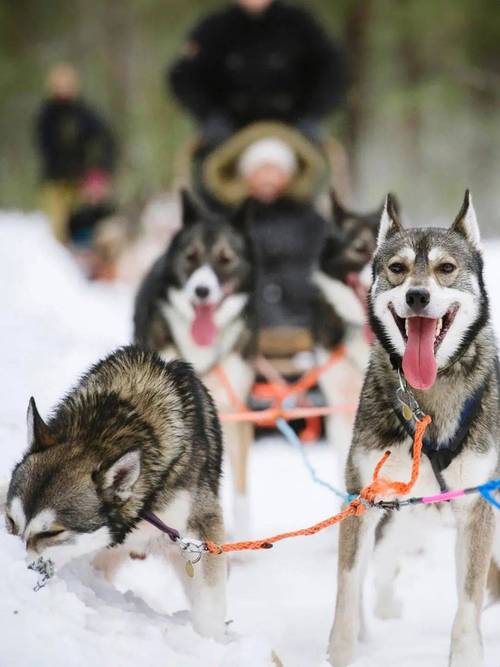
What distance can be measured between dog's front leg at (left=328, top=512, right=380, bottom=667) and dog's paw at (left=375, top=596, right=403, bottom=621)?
0.31 metres

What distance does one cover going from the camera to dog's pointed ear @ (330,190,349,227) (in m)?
3.05

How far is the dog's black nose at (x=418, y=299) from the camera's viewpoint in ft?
5.10

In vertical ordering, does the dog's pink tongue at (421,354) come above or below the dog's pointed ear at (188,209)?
below

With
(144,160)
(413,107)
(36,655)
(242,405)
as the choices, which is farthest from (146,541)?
(144,160)

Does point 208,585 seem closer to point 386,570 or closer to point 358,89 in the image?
point 386,570

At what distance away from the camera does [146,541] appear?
5.84 feet

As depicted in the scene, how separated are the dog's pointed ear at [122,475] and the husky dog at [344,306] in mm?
1363

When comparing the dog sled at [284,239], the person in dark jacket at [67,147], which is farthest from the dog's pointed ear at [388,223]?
the person in dark jacket at [67,147]

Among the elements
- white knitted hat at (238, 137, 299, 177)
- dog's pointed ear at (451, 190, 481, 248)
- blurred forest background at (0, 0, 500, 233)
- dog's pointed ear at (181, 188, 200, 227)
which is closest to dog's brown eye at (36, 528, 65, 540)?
dog's pointed ear at (451, 190, 481, 248)

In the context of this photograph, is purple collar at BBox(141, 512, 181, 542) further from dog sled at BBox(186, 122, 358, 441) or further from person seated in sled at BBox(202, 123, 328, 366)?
person seated in sled at BBox(202, 123, 328, 366)

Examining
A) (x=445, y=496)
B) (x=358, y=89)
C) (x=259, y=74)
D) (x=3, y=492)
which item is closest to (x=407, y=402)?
(x=445, y=496)

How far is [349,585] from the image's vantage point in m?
1.79

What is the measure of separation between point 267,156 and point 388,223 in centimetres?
171

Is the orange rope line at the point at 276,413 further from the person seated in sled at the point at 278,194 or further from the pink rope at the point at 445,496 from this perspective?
the pink rope at the point at 445,496
